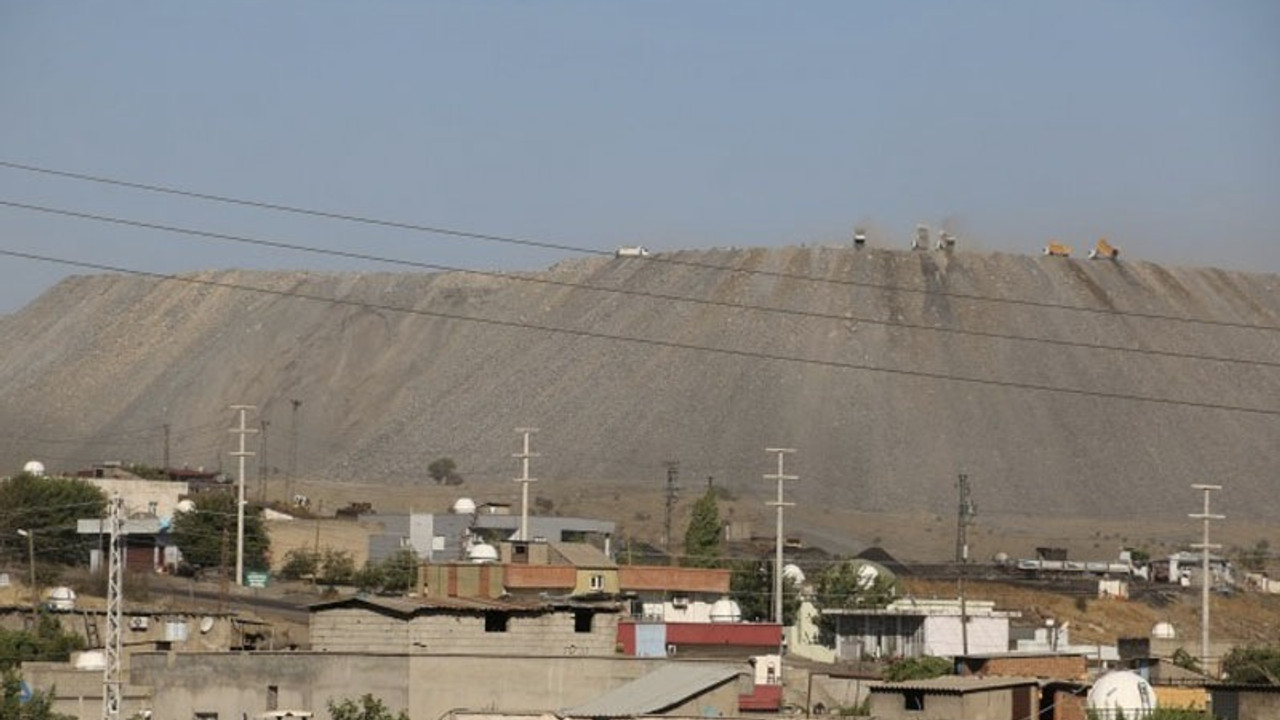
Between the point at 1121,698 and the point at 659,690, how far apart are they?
8171 millimetres

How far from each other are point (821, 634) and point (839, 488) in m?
99.8

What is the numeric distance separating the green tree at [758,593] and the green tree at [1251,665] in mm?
24048

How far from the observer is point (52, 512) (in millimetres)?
114188

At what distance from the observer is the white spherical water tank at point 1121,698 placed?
4581cm

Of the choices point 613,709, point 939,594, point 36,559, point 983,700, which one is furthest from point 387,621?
point 939,594

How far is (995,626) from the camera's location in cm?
8400

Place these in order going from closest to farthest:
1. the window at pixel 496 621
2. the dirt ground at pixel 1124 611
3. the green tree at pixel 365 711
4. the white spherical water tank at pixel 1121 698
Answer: the white spherical water tank at pixel 1121 698 → the green tree at pixel 365 711 → the window at pixel 496 621 → the dirt ground at pixel 1124 611

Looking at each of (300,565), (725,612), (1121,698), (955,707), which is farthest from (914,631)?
(955,707)

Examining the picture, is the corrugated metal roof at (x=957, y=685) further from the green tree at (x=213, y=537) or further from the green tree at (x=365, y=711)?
the green tree at (x=213, y=537)

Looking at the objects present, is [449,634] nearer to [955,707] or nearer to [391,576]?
[955,707]

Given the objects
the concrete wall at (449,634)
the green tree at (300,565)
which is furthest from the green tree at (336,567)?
the concrete wall at (449,634)

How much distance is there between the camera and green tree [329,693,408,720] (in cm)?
4884

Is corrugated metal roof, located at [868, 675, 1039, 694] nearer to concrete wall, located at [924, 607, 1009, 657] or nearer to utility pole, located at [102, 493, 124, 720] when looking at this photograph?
utility pole, located at [102, 493, 124, 720]

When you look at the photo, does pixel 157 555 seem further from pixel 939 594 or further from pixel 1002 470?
pixel 1002 470
